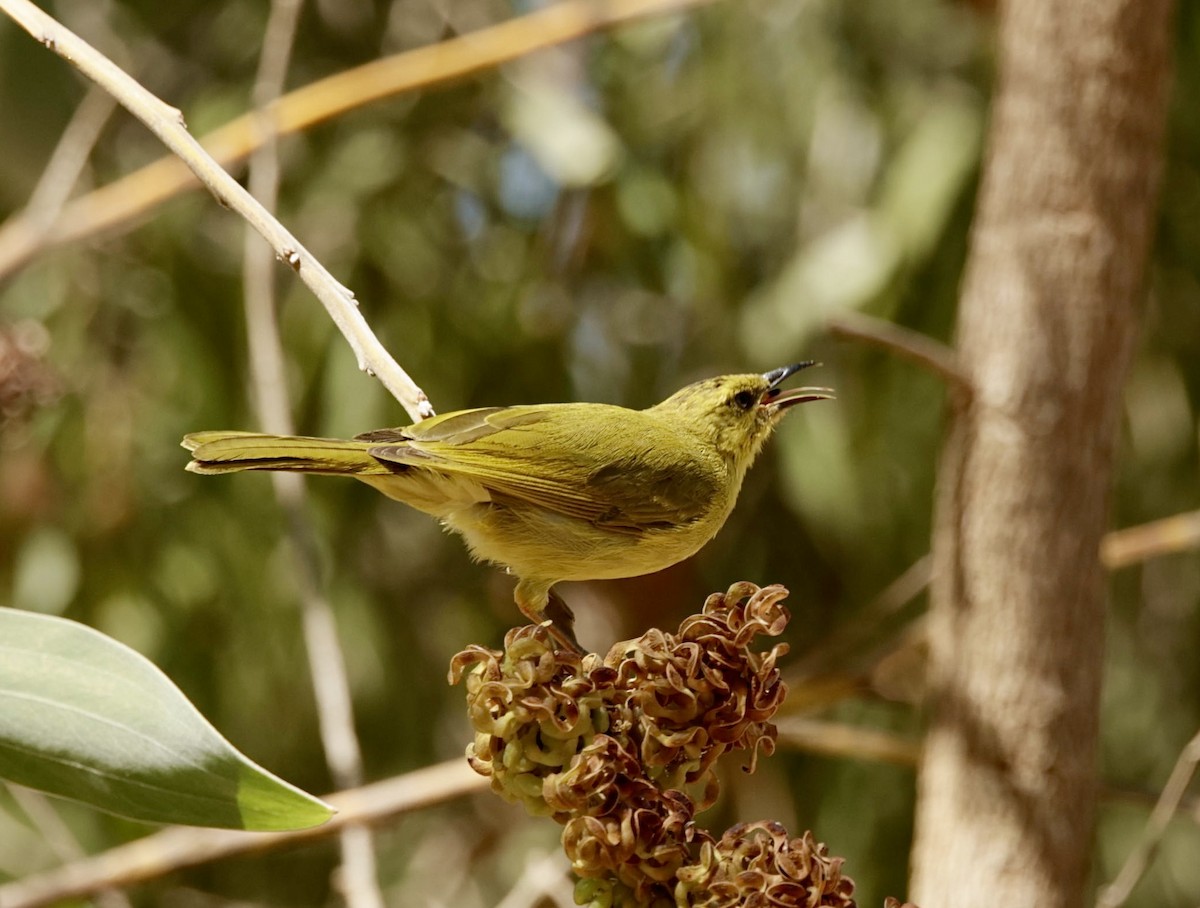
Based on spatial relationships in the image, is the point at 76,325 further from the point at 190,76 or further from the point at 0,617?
the point at 0,617

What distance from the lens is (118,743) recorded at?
1.52m

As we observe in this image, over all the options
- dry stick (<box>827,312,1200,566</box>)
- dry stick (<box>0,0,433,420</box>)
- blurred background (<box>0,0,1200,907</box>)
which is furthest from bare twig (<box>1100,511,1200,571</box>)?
dry stick (<box>0,0,433,420</box>)

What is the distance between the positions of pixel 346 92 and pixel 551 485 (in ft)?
4.34

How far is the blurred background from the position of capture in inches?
158

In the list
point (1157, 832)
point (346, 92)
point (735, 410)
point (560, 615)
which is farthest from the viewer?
point (346, 92)

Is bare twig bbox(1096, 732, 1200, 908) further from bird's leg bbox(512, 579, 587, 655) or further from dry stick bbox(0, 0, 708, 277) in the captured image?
dry stick bbox(0, 0, 708, 277)

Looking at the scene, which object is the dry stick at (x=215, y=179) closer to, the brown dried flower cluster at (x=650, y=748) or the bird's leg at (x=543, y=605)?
the brown dried flower cluster at (x=650, y=748)

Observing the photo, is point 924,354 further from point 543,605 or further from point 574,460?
point 543,605

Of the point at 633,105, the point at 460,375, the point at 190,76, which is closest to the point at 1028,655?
the point at 460,375

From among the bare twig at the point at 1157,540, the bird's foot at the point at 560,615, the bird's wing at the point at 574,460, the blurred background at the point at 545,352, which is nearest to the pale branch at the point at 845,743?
the bare twig at the point at 1157,540

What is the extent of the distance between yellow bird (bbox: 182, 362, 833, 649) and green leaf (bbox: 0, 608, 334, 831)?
1.78 ft

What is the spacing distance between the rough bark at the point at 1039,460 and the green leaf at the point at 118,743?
137cm

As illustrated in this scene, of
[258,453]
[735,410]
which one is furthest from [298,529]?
[735,410]

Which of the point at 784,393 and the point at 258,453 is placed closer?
the point at 258,453
